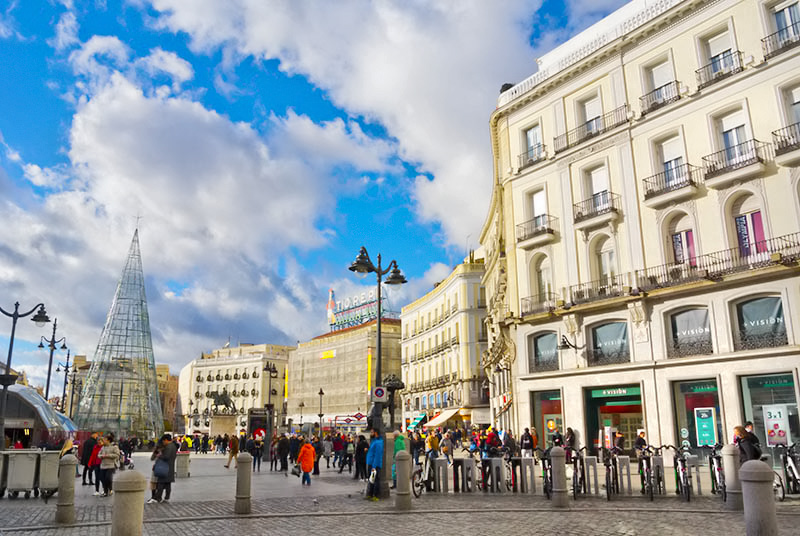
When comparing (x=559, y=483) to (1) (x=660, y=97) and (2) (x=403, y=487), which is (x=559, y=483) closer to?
(2) (x=403, y=487)

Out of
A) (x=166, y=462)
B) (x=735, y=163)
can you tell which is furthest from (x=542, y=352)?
(x=166, y=462)

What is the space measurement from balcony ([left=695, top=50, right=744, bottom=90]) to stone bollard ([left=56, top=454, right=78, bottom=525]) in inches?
919

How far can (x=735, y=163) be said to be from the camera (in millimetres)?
22219

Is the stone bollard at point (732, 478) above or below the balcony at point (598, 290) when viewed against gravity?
below

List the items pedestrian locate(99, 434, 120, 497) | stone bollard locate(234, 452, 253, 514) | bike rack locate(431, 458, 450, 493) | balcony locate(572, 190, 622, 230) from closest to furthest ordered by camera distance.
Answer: stone bollard locate(234, 452, 253, 514), pedestrian locate(99, 434, 120, 497), bike rack locate(431, 458, 450, 493), balcony locate(572, 190, 622, 230)

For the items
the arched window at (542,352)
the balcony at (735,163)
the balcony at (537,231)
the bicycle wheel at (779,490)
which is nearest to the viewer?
the bicycle wheel at (779,490)

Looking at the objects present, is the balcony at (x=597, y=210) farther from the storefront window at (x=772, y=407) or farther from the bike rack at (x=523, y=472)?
the bike rack at (x=523, y=472)

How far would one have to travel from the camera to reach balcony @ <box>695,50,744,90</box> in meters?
22.8

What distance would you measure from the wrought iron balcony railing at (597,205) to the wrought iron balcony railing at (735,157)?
372 centimetres

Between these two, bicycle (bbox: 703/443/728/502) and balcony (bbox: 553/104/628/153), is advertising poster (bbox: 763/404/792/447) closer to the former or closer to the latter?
bicycle (bbox: 703/443/728/502)

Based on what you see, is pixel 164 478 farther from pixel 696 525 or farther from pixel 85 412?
pixel 85 412

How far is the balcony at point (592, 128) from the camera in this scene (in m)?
26.5

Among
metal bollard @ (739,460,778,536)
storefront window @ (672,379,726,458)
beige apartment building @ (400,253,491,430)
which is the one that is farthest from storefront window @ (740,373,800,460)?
beige apartment building @ (400,253,491,430)

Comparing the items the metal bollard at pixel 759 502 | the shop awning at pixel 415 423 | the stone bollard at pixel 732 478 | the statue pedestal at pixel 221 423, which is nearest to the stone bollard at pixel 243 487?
the metal bollard at pixel 759 502
